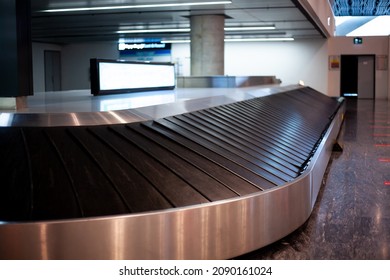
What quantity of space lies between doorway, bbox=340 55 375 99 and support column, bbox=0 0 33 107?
24977 millimetres

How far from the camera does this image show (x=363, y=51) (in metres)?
28.1

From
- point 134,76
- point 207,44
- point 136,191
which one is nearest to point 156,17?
point 207,44

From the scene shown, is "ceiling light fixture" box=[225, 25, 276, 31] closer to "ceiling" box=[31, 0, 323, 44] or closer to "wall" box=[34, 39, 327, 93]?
"ceiling" box=[31, 0, 323, 44]

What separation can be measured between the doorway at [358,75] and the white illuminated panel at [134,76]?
60.4 ft

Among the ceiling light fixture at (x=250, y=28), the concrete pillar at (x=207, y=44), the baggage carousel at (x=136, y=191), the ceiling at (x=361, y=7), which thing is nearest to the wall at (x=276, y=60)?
the ceiling at (x=361, y=7)

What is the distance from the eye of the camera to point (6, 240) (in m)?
2.92

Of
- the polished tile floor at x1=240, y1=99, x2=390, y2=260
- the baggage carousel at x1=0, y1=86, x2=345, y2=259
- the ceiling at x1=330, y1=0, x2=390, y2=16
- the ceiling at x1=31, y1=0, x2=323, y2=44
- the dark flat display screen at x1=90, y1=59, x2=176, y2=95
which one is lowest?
the polished tile floor at x1=240, y1=99, x2=390, y2=260

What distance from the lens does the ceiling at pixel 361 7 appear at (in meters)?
30.8

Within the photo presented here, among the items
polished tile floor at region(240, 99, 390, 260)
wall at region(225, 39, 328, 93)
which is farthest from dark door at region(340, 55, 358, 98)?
polished tile floor at region(240, 99, 390, 260)

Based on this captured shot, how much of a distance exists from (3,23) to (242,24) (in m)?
14.7

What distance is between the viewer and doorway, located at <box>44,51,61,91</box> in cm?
2905

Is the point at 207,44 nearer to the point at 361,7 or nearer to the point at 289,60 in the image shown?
the point at 289,60

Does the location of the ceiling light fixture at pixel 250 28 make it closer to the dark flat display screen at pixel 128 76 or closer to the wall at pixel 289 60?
the wall at pixel 289 60
